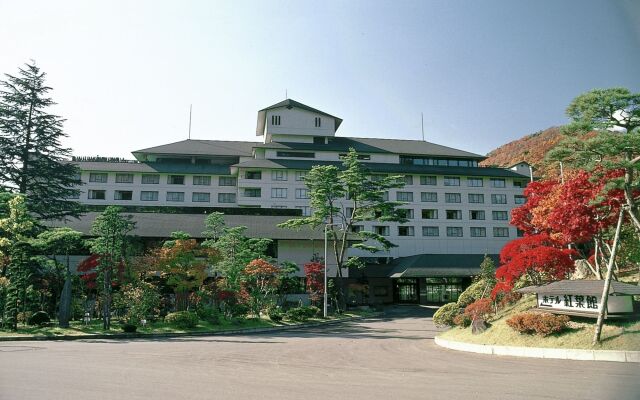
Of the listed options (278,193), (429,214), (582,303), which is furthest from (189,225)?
(582,303)

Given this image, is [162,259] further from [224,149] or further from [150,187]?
[224,149]

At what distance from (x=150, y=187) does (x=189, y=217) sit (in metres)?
15.7

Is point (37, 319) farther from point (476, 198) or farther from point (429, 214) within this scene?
point (476, 198)

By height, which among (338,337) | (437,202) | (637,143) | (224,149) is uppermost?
(224,149)

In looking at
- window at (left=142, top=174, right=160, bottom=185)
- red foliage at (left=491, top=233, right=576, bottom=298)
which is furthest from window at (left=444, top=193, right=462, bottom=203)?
red foliage at (left=491, top=233, right=576, bottom=298)

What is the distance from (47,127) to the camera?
105 ft

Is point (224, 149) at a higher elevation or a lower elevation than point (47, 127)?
higher

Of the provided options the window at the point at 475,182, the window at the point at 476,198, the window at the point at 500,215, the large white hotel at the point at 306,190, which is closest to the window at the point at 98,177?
the large white hotel at the point at 306,190

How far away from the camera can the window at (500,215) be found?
5500 cm

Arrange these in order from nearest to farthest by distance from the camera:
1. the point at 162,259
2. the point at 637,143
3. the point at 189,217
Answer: the point at 637,143 → the point at 162,259 → the point at 189,217

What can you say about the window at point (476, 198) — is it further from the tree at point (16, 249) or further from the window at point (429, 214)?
the tree at point (16, 249)

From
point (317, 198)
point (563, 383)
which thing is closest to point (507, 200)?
point (317, 198)

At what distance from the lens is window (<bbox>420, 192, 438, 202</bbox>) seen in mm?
54438

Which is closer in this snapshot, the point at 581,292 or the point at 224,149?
the point at 581,292
